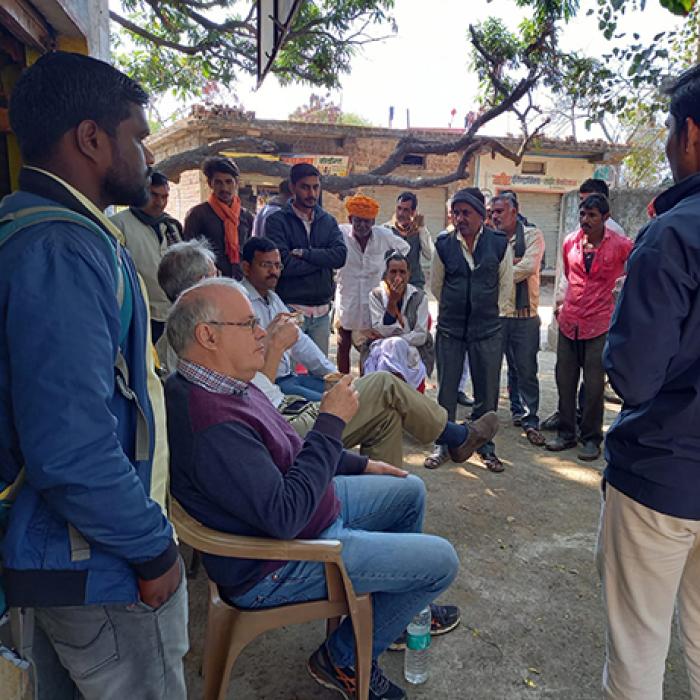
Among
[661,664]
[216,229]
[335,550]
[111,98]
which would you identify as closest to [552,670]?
[661,664]

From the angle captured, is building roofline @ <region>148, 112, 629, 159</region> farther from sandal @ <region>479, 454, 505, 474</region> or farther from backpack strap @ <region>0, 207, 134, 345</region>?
backpack strap @ <region>0, 207, 134, 345</region>

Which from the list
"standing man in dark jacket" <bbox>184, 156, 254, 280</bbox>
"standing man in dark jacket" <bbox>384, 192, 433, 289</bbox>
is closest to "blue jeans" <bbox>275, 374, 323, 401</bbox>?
"standing man in dark jacket" <bbox>184, 156, 254, 280</bbox>

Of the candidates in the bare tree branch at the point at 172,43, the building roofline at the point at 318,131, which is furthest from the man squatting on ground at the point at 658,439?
the building roofline at the point at 318,131

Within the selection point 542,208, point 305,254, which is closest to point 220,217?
point 305,254

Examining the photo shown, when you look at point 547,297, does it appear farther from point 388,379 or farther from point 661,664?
point 661,664

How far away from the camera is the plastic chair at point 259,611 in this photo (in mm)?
1610

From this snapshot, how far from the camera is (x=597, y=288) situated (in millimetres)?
4246

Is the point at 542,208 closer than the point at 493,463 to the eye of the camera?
No

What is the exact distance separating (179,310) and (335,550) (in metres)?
0.83

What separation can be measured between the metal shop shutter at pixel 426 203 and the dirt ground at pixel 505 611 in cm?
1304

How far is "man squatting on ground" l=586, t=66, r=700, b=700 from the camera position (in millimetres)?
1397

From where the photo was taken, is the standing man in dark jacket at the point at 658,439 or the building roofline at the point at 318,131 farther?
the building roofline at the point at 318,131

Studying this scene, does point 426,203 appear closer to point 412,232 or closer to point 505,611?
point 412,232

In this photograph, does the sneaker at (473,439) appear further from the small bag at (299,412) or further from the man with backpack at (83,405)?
the man with backpack at (83,405)
